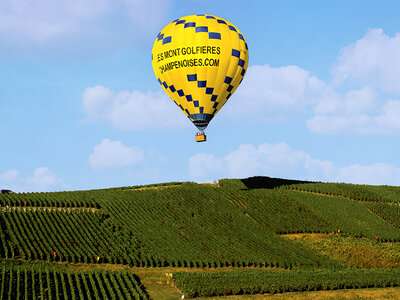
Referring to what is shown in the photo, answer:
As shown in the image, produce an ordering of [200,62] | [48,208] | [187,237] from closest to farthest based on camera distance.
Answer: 1. [187,237]
2. [200,62]
3. [48,208]

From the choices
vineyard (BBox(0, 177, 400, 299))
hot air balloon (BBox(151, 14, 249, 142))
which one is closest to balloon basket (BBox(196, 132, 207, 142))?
hot air balloon (BBox(151, 14, 249, 142))

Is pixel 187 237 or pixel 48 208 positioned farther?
pixel 48 208

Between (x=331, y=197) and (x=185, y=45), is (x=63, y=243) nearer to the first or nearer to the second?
(x=185, y=45)

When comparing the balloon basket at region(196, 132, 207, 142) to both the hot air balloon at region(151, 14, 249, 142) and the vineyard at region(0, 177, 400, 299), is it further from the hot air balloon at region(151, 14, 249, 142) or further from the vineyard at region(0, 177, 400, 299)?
the vineyard at region(0, 177, 400, 299)

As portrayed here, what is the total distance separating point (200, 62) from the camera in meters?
52.7

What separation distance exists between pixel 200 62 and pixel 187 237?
1667 cm

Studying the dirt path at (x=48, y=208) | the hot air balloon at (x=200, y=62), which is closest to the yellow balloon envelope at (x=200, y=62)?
the hot air balloon at (x=200, y=62)

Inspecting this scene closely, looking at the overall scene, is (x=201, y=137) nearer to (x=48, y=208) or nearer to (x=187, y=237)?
(x=187, y=237)

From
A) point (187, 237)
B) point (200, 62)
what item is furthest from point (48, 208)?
point (200, 62)

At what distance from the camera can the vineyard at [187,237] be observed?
128ft

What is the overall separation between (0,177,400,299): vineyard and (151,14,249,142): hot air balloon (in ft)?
33.1

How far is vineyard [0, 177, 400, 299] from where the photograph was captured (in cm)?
3894

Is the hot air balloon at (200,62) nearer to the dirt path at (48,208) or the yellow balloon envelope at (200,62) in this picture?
the yellow balloon envelope at (200,62)

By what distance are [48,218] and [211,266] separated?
1750cm
